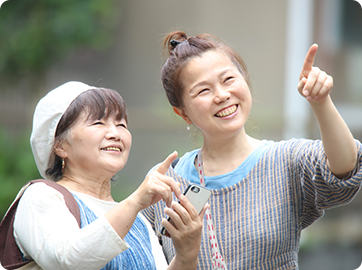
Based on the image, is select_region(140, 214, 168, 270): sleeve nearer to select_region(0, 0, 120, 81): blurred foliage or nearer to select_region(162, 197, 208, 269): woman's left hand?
select_region(162, 197, 208, 269): woman's left hand

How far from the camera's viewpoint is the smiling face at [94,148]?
175cm

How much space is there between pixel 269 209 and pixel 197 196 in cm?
36

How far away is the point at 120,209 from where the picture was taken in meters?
1.46

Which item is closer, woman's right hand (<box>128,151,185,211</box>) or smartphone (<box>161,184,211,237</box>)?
woman's right hand (<box>128,151,185,211</box>)

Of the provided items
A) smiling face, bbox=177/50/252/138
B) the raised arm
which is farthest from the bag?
the raised arm

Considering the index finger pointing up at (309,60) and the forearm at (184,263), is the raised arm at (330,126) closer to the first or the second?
the index finger pointing up at (309,60)

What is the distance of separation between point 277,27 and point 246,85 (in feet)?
11.1

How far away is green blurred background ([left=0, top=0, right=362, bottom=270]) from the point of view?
4969 millimetres

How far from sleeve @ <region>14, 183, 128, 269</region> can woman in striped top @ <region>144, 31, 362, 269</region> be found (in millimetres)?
589

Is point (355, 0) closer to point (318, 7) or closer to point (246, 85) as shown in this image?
point (318, 7)

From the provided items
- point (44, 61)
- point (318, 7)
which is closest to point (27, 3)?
point (44, 61)

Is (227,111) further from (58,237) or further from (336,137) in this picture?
(58,237)

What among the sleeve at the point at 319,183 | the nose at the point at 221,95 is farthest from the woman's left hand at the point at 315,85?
the nose at the point at 221,95

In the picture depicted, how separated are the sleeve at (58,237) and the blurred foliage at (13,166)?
12.0ft
